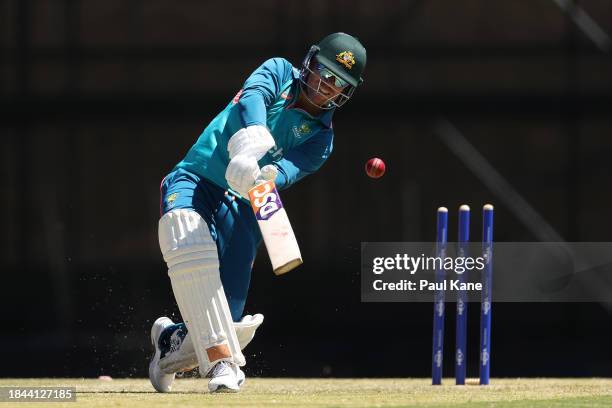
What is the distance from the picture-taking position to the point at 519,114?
28.0ft

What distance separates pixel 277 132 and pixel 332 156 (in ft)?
13.6

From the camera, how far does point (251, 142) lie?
159 inches

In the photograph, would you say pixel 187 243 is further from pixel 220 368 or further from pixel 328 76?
pixel 328 76

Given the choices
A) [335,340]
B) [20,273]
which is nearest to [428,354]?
[335,340]

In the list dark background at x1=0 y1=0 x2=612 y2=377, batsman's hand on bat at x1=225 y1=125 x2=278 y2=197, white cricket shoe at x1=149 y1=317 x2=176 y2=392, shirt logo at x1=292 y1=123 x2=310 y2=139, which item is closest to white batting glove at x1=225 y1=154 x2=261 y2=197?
batsman's hand on bat at x1=225 y1=125 x2=278 y2=197

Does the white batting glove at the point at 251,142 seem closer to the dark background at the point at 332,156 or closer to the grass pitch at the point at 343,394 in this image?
the grass pitch at the point at 343,394

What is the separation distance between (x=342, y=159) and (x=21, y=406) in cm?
506

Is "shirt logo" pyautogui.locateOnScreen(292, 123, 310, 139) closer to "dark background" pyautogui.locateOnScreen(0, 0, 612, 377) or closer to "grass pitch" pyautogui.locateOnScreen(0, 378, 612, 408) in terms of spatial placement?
"grass pitch" pyautogui.locateOnScreen(0, 378, 612, 408)

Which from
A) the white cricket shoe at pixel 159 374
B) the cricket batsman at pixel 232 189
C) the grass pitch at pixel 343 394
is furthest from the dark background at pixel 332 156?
the cricket batsman at pixel 232 189

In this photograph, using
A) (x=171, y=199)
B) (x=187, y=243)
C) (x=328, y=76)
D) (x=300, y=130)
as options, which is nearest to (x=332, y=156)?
(x=300, y=130)

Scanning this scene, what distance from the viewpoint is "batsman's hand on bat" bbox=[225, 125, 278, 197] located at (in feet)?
13.1

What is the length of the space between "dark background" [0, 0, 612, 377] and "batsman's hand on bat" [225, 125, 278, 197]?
13.9 feet

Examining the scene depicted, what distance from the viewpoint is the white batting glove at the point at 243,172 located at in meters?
4.00

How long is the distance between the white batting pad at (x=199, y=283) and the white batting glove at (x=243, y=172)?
220mm
